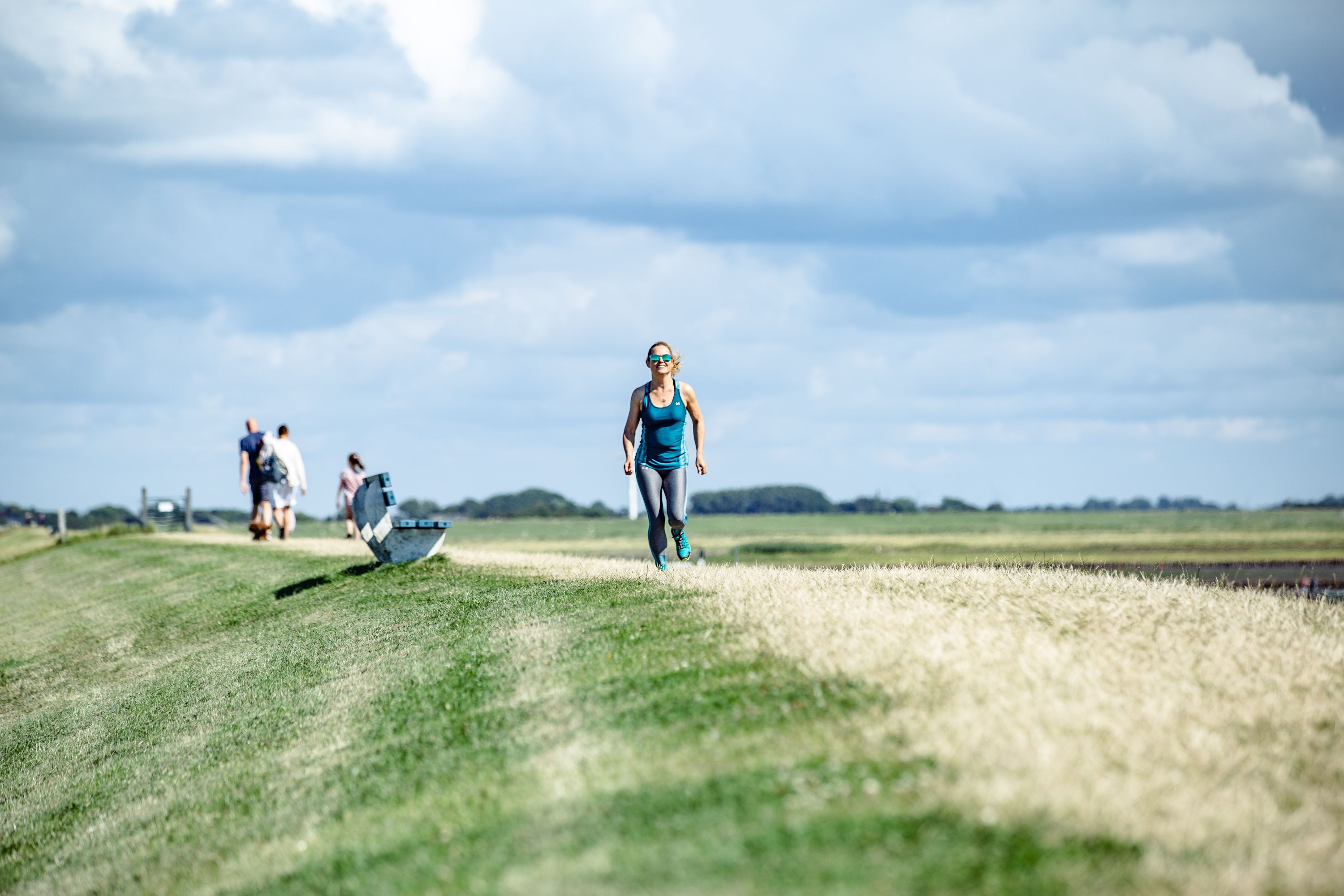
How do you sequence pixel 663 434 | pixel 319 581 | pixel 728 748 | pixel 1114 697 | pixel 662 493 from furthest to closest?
pixel 319 581 → pixel 662 493 → pixel 663 434 → pixel 1114 697 → pixel 728 748

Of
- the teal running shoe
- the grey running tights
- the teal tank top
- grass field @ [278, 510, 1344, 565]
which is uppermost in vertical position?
the teal tank top

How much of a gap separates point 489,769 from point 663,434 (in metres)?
7.39

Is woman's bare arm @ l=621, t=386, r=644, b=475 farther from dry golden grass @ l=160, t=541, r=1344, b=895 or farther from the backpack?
the backpack

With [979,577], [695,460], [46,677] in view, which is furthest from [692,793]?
[46,677]

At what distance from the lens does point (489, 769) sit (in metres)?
8.95

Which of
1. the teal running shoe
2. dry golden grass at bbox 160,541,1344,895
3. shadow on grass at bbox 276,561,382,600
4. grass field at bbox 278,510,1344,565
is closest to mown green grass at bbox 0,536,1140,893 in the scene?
dry golden grass at bbox 160,541,1344,895

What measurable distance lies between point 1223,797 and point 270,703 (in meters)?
10.4

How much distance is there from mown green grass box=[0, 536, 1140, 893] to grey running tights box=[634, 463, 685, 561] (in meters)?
1.12

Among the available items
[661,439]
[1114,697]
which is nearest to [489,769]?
[1114,697]

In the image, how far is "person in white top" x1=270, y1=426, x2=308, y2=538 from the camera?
30.3 meters

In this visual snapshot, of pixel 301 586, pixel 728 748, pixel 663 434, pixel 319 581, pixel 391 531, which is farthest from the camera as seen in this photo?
pixel 301 586

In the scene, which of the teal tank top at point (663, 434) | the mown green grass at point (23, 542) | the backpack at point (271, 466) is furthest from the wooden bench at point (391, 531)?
the mown green grass at point (23, 542)

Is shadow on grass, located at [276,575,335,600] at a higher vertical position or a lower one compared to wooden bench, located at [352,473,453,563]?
lower

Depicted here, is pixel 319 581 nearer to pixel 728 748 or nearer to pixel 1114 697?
pixel 728 748
